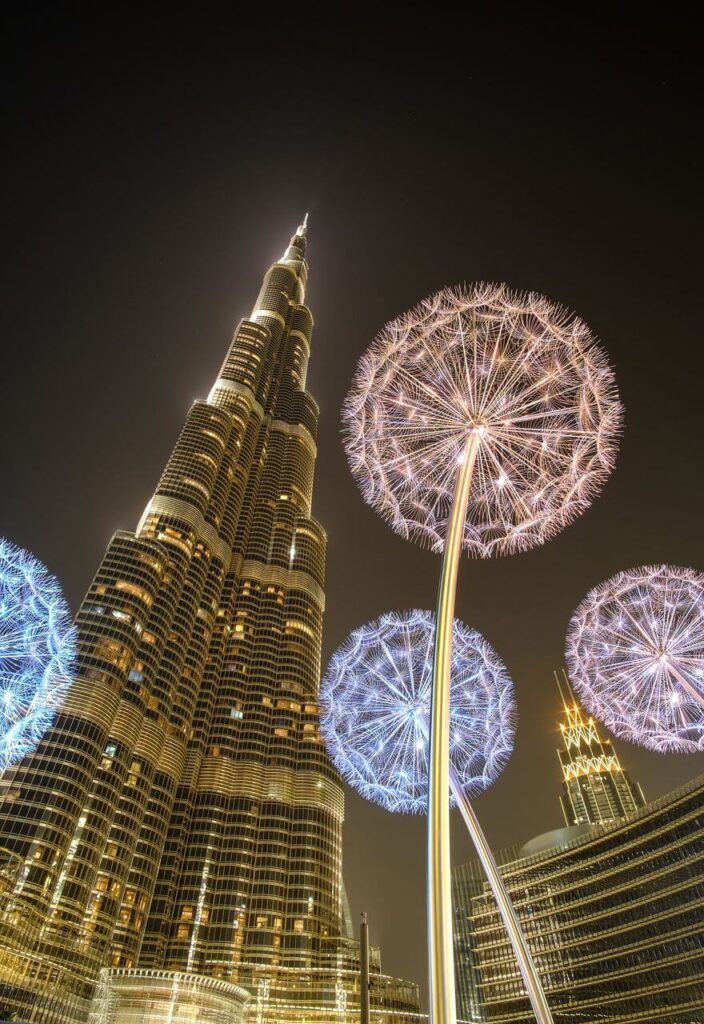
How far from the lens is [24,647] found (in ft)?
126

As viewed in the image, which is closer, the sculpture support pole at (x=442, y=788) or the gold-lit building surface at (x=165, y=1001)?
Result: the sculpture support pole at (x=442, y=788)

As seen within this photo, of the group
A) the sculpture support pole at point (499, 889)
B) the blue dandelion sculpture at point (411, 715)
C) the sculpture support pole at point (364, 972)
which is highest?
the blue dandelion sculpture at point (411, 715)

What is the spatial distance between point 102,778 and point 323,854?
50.5 meters

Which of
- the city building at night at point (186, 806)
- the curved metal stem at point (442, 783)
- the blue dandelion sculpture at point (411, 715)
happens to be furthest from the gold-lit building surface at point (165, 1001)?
the curved metal stem at point (442, 783)

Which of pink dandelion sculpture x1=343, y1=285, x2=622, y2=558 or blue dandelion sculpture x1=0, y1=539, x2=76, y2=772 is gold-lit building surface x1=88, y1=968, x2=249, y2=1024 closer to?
blue dandelion sculpture x1=0, y1=539, x2=76, y2=772

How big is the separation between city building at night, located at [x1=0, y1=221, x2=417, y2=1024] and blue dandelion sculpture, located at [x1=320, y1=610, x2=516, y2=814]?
59.0 metres

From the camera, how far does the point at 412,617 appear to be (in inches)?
1758

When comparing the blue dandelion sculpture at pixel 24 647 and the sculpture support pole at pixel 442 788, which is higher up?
the blue dandelion sculpture at pixel 24 647

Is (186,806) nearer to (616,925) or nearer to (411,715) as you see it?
(616,925)

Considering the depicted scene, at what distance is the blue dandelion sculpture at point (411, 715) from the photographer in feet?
130

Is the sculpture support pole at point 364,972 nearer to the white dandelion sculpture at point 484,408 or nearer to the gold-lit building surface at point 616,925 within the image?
the white dandelion sculpture at point 484,408

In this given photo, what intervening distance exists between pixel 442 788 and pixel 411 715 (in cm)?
2127

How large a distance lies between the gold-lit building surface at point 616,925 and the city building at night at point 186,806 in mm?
39537

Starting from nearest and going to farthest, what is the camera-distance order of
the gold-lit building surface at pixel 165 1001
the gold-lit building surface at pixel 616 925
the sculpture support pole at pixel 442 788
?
the sculpture support pole at pixel 442 788, the gold-lit building surface at pixel 165 1001, the gold-lit building surface at pixel 616 925
